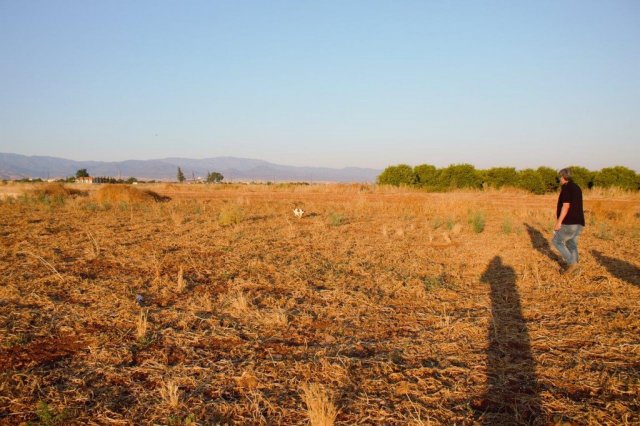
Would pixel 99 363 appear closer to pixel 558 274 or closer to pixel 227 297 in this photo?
pixel 227 297

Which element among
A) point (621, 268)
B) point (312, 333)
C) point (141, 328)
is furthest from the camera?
point (621, 268)

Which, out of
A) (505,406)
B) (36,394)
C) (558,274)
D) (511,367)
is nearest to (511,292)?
(558,274)

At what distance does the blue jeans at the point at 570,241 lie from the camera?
767cm

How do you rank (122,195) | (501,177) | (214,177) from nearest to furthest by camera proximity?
(122,195) < (501,177) < (214,177)

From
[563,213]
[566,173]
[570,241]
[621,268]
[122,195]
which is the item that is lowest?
[621,268]

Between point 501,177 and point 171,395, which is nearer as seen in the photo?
point 171,395

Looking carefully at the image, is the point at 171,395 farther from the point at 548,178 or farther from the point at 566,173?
the point at 548,178

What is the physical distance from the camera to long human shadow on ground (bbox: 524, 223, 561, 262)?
9486 mm

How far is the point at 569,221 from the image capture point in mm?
7766

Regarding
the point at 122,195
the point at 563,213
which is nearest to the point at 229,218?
the point at 563,213

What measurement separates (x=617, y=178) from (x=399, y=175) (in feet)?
48.0

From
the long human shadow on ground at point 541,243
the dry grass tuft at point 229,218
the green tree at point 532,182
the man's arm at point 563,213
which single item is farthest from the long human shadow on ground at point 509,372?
the green tree at point 532,182

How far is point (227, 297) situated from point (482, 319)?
11.4ft

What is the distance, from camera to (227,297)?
20.3 ft
